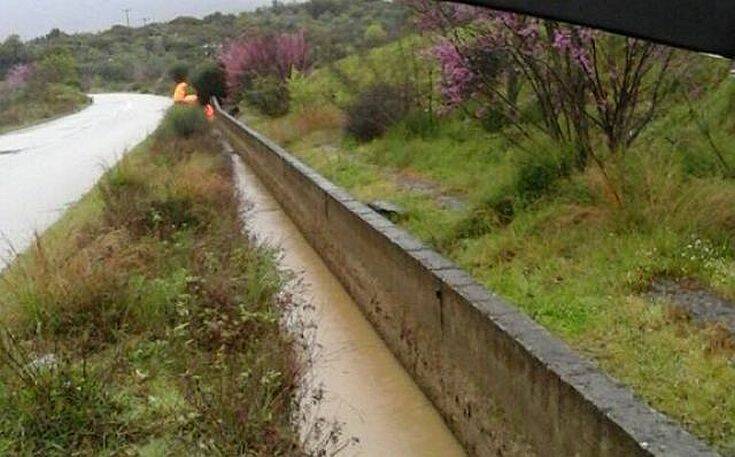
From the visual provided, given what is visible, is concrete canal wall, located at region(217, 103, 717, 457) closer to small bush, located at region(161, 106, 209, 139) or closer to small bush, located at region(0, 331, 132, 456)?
small bush, located at region(0, 331, 132, 456)

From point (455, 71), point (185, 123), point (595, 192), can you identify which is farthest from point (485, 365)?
point (185, 123)

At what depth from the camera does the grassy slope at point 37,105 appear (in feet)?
185

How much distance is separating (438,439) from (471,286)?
113 cm

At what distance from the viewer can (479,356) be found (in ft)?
18.7

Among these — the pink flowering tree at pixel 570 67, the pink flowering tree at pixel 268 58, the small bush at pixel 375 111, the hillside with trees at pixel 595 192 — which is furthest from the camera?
the pink flowering tree at pixel 268 58

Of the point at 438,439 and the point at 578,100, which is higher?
the point at 578,100

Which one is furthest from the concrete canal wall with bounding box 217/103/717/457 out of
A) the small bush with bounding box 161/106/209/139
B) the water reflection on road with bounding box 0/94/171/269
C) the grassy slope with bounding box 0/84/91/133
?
the grassy slope with bounding box 0/84/91/133

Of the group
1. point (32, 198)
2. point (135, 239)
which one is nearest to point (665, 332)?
point (135, 239)

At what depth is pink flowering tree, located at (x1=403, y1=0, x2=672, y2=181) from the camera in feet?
29.8

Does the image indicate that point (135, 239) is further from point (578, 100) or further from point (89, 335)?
point (578, 100)

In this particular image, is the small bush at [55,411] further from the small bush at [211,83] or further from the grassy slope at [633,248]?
the small bush at [211,83]

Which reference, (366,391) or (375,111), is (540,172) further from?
(375,111)

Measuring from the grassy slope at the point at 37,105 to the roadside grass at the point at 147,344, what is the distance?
4387 cm

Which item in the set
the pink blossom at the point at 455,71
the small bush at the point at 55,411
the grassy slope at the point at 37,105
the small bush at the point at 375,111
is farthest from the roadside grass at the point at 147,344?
the grassy slope at the point at 37,105
